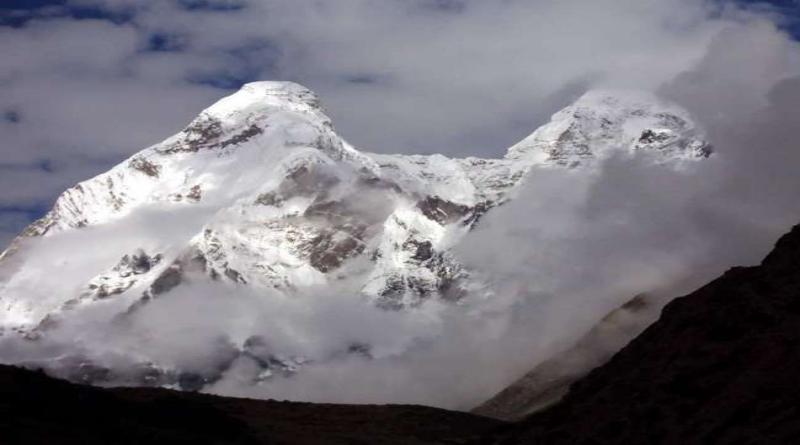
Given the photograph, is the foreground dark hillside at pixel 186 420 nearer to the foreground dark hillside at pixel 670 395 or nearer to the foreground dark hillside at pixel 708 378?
the foreground dark hillside at pixel 670 395

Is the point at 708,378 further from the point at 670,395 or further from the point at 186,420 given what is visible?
the point at 186,420

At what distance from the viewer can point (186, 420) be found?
9512cm

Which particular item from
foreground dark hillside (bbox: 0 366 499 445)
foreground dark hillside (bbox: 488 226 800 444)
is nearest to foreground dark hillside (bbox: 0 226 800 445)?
foreground dark hillside (bbox: 488 226 800 444)

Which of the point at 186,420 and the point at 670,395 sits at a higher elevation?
the point at 186,420

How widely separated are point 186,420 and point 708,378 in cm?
4459

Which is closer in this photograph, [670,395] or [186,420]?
[670,395]

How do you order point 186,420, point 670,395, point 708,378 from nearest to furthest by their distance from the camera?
point 708,378 < point 670,395 < point 186,420

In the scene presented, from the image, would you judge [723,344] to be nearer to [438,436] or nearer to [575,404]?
[575,404]

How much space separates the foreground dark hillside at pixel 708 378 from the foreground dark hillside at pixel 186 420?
2479 cm

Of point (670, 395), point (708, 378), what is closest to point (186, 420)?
point (670, 395)

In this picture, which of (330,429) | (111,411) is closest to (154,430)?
(111,411)

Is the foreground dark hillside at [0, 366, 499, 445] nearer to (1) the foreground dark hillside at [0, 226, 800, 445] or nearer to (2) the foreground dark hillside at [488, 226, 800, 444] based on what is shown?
(1) the foreground dark hillside at [0, 226, 800, 445]

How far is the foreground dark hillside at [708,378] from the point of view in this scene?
61.5 meters

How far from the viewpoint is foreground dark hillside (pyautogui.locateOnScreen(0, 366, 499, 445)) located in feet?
247
